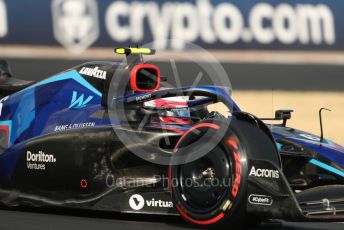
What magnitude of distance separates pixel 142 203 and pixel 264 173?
3.71 ft

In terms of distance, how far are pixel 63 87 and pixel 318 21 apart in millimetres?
8073

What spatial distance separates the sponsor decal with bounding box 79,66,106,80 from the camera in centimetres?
690

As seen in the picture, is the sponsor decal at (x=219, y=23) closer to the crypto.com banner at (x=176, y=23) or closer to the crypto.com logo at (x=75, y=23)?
the crypto.com banner at (x=176, y=23)

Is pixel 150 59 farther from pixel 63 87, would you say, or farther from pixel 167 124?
pixel 167 124

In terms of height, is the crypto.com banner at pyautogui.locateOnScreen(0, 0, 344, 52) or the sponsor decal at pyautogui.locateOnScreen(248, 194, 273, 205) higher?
the crypto.com banner at pyautogui.locateOnScreen(0, 0, 344, 52)

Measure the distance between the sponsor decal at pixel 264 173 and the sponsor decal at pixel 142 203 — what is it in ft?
2.73

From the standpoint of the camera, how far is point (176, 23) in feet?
44.2

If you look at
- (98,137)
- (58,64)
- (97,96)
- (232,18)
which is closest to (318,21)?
(232,18)

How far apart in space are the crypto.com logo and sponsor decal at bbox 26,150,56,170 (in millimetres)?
6977

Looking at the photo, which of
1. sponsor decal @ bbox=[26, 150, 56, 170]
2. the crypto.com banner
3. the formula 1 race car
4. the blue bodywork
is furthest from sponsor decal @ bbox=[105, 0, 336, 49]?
sponsor decal @ bbox=[26, 150, 56, 170]

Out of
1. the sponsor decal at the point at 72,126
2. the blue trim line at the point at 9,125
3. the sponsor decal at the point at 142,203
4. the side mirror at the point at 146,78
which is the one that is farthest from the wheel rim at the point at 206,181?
Answer: the blue trim line at the point at 9,125

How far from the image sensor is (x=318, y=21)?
548 inches

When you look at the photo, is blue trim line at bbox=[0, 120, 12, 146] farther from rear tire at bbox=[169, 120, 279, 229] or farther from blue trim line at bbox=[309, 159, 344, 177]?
blue trim line at bbox=[309, 159, 344, 177]

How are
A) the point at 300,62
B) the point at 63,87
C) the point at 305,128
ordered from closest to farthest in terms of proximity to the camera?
the point at 63,87, the point at 305,128, the point at 300,62
